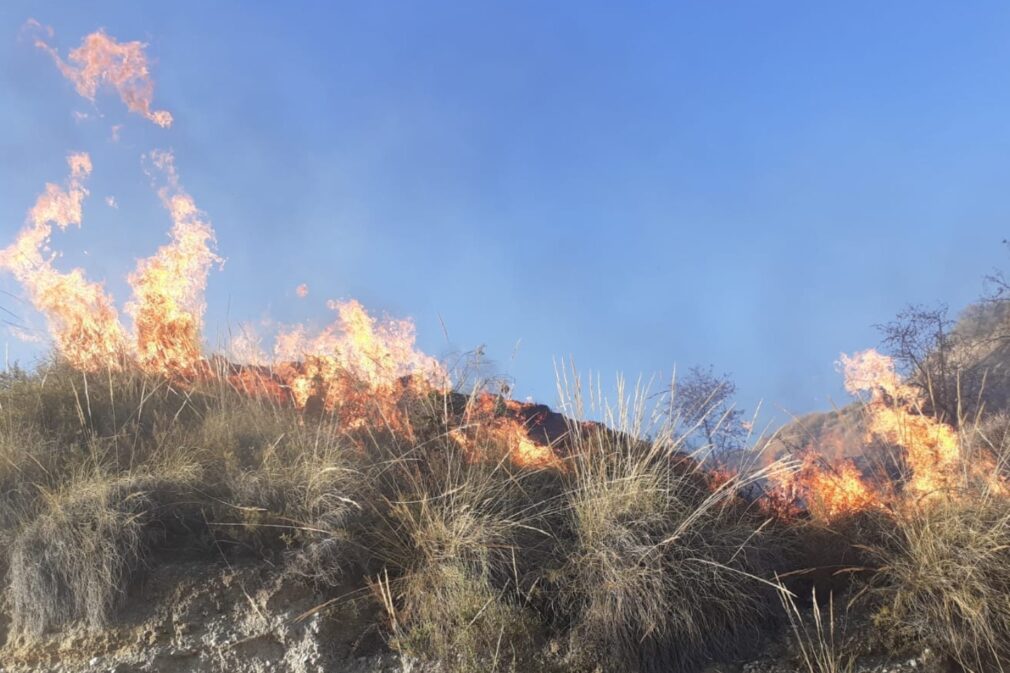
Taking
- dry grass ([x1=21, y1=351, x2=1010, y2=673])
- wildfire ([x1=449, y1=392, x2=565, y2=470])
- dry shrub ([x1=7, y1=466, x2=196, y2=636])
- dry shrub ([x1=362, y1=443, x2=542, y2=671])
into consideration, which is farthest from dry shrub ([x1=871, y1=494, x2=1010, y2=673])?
dry shrub ([x1=7, y1=466, x2=196, y2=636])

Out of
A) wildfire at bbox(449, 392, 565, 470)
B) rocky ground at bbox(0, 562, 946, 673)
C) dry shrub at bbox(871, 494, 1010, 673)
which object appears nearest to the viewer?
dry shrub at bbox(871, 494, 1010, 673)

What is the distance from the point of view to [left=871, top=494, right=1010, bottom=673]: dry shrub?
426 centimetres

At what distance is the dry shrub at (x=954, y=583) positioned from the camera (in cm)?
426

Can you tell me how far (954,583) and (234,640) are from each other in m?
4.94

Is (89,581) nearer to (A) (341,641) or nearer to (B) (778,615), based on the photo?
(A) (341,641)

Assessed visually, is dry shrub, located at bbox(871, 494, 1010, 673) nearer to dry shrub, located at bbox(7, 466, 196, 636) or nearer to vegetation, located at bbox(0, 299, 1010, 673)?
vegetation, located at bbox(0, 299, 1010, 673)

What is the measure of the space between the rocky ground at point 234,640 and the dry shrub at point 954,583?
0.78 feet

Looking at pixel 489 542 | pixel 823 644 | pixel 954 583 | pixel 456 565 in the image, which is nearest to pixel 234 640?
pixel 456 565

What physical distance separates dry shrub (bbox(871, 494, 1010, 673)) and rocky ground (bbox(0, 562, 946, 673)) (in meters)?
0.24

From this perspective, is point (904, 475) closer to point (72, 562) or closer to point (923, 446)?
point (923, 446)

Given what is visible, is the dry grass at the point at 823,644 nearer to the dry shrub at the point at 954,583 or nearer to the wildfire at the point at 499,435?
the dry shrub at the point at 954,583

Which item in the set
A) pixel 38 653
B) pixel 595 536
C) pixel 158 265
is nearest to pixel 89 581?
pixel 38 653

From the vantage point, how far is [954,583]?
4.48 metres

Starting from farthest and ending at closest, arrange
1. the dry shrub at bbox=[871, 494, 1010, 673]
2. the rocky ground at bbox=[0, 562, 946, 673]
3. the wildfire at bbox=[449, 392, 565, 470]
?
the wildfire at bbox=[449, 392, 565, 470]
the rocky ground at bbox=[0, 562, 946, 673]
the dry shrub at bbox=[871, 494, 1010, 673]
